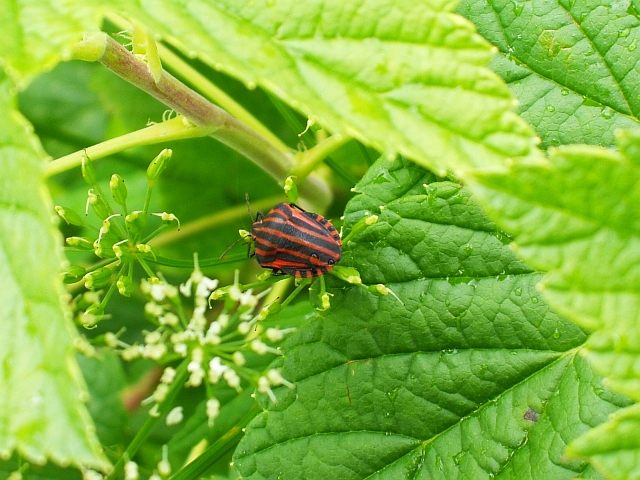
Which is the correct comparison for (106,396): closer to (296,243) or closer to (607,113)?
(296,243)

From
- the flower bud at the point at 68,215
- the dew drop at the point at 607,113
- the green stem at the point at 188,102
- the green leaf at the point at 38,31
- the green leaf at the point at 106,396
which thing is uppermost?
the dew drop at the point at 607,113

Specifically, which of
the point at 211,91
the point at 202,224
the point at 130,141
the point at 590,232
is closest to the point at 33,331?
the point at 590,232

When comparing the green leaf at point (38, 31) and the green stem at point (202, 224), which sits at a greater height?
the green leaf at point (38, 31)

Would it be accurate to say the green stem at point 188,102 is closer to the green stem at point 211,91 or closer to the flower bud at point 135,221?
the green stem at point 211,91

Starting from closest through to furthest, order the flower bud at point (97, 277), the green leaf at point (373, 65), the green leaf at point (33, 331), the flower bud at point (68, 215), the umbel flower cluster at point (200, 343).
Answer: the green leaf at point (33, 331)
the green leaf at point (373, 65)
the umbel flower cluster at point (200, 343)
the flower bud at point (97, 277)
the flower bud at point (68, 215)

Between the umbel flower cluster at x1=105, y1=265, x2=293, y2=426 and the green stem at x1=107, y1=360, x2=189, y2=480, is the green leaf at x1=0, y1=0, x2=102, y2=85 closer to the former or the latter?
the umbel flower cluster at x1=105, y1=265, x2=293, y2=426

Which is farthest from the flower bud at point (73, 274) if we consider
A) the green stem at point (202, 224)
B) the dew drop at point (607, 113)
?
the dew drop at point (607, 113)

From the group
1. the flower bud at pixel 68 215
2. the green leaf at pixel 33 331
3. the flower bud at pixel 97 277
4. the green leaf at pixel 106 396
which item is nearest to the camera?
the green leaf at pixel 33 331
